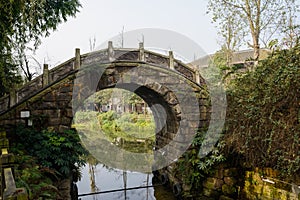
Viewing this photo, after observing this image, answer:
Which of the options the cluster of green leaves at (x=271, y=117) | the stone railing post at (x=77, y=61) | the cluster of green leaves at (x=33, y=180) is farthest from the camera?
the stone railing post at (x=77, y=61)

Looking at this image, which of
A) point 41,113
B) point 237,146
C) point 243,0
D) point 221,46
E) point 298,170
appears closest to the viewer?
point 298,170

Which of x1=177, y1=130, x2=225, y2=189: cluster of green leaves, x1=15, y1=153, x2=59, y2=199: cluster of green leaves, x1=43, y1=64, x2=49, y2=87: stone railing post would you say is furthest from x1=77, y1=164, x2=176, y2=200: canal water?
x1=43, y1=64, x2=49, y2=87: stone railing post

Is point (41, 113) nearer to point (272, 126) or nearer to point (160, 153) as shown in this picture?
point (160, 153)

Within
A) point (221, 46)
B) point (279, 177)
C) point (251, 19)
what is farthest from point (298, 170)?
point (221, 46)

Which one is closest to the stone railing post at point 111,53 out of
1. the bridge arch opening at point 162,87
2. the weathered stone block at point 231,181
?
the bridge arch opening at point 162,87

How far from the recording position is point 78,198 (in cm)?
652

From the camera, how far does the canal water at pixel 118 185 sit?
22.1ft

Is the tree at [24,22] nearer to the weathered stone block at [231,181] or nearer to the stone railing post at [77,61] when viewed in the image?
the stone railing post at [77,61]

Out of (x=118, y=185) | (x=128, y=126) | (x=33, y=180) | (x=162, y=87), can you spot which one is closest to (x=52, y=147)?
(x=33, y=180)

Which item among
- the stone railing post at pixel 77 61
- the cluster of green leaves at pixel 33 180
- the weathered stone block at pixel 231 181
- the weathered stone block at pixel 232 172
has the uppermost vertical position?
the stone railing post at pixel 77 61

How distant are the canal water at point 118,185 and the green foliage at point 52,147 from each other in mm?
1659

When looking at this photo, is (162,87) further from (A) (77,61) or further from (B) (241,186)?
(B) (241,186)

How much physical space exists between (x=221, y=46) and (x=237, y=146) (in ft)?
33.5

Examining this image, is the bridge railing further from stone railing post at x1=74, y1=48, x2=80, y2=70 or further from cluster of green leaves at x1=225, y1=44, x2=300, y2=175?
cluster of green leaves at x1=225, y1=44, x2=300, y2=175
